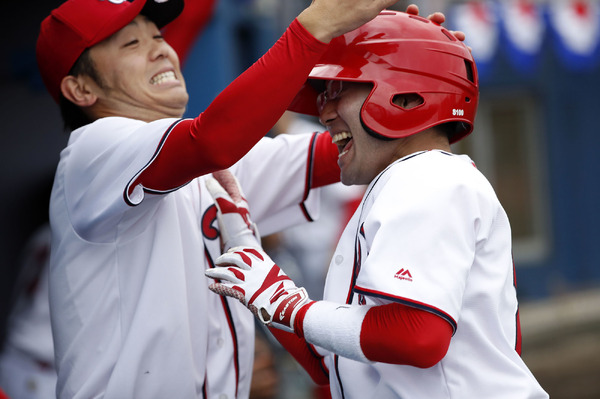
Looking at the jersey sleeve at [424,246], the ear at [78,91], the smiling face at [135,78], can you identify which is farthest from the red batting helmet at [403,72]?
the ear at [78,91]

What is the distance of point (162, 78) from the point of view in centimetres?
262

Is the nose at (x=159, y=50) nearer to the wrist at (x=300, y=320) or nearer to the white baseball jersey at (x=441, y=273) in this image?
the white baseball jersey at (x=441, y=273)

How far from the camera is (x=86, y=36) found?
250 centimetres

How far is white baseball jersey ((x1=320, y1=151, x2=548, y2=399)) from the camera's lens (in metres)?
1.81

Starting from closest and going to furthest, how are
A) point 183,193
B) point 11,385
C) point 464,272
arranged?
point 464,272 → point 183,193 → point 11,385

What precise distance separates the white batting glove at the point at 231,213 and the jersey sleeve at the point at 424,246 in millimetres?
532

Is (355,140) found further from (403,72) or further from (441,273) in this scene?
(441,273)

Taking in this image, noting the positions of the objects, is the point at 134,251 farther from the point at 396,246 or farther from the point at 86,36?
the point at 396,246

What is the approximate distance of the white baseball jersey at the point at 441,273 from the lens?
1810 millimetres

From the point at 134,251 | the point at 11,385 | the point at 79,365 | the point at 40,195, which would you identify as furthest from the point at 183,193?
the point at 40,195

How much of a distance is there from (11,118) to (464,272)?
3.75m

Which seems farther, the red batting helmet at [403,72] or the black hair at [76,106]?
the black hair at [76,106]

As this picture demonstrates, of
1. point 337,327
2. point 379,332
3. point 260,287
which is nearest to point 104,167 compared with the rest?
point 260,287

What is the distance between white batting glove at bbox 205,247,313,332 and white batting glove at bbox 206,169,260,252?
0.56ft
